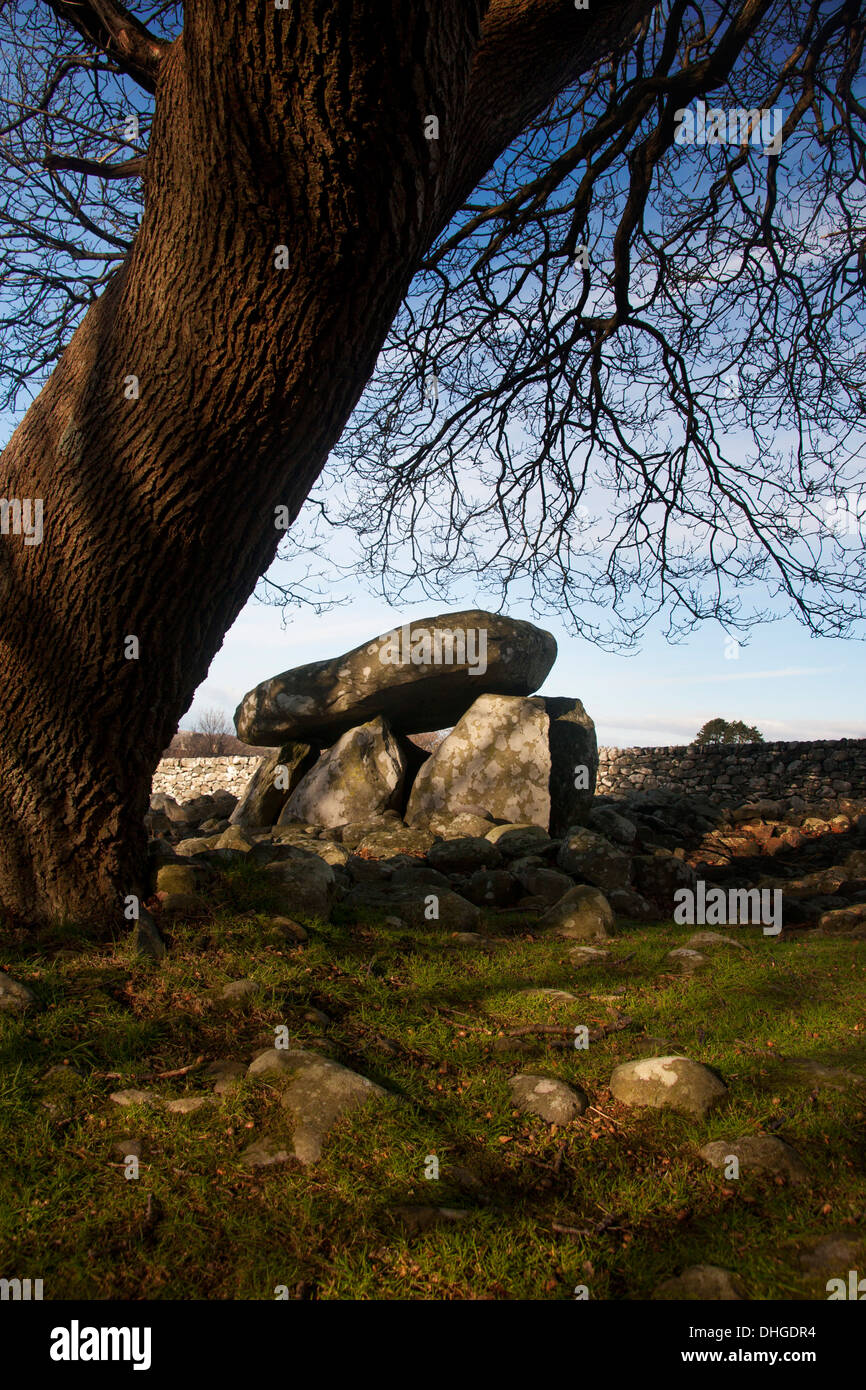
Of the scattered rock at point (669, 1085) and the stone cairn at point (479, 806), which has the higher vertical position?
the stone cairn at point (479, 806)

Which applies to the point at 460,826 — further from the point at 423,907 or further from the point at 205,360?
the point at 205,360

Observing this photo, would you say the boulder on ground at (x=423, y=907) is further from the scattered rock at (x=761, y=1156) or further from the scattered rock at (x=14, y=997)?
the scattered rock at (x=761, y=1156)

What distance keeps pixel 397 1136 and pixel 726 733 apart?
66.7 feet

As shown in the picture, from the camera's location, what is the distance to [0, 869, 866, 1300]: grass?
2498 mm

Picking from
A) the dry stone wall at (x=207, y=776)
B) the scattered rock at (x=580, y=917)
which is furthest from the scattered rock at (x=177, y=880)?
the dry stone wall at (x=207, y=776)

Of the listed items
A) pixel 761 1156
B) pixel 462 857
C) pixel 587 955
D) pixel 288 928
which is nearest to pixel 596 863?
pixel 462 857

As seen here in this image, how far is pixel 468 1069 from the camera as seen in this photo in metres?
3.63

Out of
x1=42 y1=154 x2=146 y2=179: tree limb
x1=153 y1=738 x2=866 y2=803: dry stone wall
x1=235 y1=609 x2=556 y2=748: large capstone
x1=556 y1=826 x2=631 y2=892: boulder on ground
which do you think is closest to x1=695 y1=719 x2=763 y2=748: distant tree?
x1=153 y1=738 x2=866 y2=803: dry stone wall

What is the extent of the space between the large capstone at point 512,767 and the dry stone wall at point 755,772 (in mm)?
4315

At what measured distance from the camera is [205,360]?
3.72 metres

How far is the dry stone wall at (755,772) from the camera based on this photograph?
16297mm

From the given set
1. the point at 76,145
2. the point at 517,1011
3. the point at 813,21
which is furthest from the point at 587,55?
the point at 517,1011

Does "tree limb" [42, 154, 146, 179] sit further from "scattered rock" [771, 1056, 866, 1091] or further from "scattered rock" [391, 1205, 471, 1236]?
"scattered rock" [771, 1056, 866, 1091]
